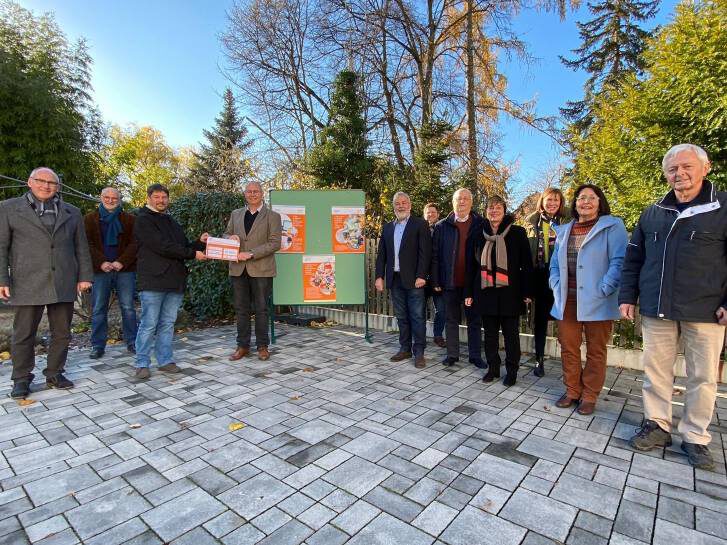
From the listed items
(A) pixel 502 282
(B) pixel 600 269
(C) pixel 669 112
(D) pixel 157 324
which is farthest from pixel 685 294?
(D) pixel 157 324

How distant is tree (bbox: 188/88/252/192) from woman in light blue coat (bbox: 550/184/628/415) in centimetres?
1440

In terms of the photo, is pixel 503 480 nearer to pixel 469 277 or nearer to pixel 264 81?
pixel 469 277

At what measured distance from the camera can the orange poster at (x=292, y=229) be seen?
18.2ft

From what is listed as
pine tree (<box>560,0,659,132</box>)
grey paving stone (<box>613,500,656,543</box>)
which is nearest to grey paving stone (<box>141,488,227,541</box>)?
grey paving stone (<box>613,500,656,543</box>)

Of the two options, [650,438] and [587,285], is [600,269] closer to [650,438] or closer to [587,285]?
[587,285]

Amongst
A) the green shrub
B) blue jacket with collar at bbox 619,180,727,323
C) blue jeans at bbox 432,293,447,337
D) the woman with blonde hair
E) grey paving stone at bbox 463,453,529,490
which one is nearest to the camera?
grey paving stone at bbox 463,453,529,490

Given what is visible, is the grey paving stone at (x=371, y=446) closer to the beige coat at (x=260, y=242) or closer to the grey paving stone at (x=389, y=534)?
the grey paving stone at (x=389, y=534)

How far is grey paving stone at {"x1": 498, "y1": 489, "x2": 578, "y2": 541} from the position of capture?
1.89 m

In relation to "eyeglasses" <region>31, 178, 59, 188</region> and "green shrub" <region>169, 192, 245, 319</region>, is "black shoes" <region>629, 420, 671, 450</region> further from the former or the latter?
Result: "green shrub" <region>169, 192, 245, 319</region>

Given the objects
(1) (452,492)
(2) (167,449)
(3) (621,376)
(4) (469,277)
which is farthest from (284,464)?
(3) (621,376)

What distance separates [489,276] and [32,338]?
430 cm

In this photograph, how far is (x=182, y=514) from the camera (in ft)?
6.57

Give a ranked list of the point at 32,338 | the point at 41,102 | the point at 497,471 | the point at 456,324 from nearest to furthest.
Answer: the point at 497,471 < the point at 32,338 < the point at 456,324 < the point at 41,102

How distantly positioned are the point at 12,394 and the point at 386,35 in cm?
1189
